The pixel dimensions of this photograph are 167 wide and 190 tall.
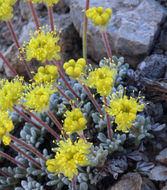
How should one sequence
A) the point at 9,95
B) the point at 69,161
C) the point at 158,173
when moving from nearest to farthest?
1. the point at 69,161
2. the point at 9,95
3. the point at 158,173

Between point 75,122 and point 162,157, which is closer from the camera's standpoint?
point 75,122

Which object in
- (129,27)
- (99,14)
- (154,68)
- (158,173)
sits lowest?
(158,173)

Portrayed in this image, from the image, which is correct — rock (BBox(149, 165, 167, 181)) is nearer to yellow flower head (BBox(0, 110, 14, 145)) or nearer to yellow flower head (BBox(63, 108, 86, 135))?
yellow flower head (BBox(63, 108, 86, 135))

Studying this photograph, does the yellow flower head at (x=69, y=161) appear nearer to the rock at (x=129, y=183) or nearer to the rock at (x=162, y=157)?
→ the rock at (x=129, y=183)

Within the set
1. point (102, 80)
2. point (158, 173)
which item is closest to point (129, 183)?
point (158, 173)

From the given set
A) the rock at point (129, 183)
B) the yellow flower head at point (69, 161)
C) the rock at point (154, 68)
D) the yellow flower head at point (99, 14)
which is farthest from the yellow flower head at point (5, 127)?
the rock at point (154, 68)

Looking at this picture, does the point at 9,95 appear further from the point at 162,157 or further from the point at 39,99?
the point at 162,157

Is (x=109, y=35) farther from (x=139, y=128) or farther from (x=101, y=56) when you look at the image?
(x=139, y=128)
